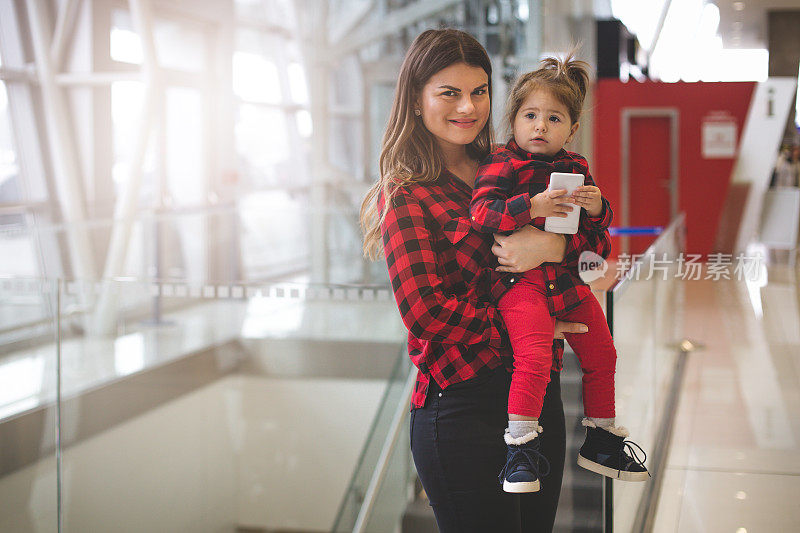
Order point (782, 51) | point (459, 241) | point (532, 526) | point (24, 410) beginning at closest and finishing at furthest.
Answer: point (459, 241), point (532, 526), point (24, 410), point (782, 51)

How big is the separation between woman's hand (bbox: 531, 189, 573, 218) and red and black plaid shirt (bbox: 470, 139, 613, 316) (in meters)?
0.02

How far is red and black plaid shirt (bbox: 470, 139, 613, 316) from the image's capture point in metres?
1.50

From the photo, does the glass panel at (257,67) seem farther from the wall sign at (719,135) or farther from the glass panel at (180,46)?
the wall sign at (719,135)

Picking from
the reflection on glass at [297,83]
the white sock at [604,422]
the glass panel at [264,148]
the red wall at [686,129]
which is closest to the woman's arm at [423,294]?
the white sock at [604,422]

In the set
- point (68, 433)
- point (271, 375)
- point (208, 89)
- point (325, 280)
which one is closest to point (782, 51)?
point (325, 280)

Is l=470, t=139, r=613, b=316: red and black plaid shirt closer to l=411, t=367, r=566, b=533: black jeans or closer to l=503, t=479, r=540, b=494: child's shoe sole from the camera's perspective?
l=411, t=367, r=566, b=533: black jeans

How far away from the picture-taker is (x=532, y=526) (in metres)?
1.68

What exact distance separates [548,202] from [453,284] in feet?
0.86

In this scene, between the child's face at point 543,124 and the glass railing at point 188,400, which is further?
the glass railing at point 188,400

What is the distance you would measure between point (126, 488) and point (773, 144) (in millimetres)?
7873

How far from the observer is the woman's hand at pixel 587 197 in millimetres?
1528

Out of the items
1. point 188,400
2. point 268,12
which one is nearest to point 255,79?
point 268,12

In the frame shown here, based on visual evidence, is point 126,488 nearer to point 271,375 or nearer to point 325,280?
point 271,375

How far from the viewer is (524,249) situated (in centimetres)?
152
